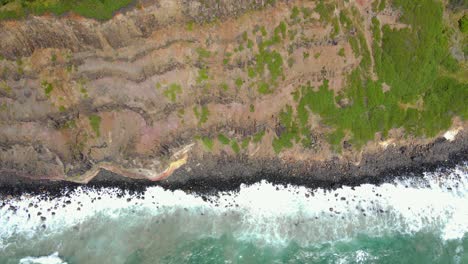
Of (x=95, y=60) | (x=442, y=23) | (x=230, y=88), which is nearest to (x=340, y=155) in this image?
(x=230, y=88)

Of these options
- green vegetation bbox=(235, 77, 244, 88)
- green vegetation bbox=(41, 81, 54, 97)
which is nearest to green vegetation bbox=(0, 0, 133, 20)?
green vegetation bbox=(41, 81, 54, 97)

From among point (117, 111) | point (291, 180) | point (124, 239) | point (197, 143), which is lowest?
point (124, 239)

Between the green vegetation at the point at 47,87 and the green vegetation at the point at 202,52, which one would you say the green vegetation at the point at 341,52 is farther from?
the green vegetation at the point at 47,87

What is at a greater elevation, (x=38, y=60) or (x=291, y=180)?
(x=38, y=60)

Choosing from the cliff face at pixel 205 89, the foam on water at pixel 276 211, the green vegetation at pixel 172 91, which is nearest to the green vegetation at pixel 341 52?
the cliff face at pixel 205 89

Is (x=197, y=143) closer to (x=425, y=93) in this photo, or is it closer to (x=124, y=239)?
(x=124, y=239)

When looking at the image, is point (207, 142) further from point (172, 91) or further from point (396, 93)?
point (396, 93)

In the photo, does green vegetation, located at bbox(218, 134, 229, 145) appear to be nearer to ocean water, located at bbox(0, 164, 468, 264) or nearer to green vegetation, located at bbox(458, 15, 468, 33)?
ocean water, located at bbox(0, 164, 468, 264)
